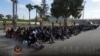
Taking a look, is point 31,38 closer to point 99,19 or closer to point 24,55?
point 24,55

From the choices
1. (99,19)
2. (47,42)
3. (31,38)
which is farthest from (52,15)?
(99,19)

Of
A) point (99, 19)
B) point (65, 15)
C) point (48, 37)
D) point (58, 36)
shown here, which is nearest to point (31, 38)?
point (48, 37)

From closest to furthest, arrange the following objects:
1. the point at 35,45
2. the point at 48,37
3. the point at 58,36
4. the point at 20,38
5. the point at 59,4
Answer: the point at 35,45 < the point at 48,37 < the point at 20,38 < the point at 58,36 < the point at 59,4

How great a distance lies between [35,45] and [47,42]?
5.01 meters

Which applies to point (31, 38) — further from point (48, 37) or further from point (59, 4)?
point (59, 4)

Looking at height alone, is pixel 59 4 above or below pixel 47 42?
above

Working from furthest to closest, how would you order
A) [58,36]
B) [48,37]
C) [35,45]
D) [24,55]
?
[58,36]
[48,37]
[35,45]
[24,55]

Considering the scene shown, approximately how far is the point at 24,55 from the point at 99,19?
13675cm

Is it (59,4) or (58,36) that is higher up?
(59,4)

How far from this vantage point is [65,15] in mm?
61562

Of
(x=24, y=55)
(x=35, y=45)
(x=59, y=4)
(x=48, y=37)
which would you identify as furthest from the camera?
(x=59, y=4)

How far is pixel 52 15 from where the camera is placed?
6384cm

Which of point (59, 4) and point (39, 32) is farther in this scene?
point (59, 4)

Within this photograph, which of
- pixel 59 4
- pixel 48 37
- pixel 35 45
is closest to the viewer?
pixel 35 45
